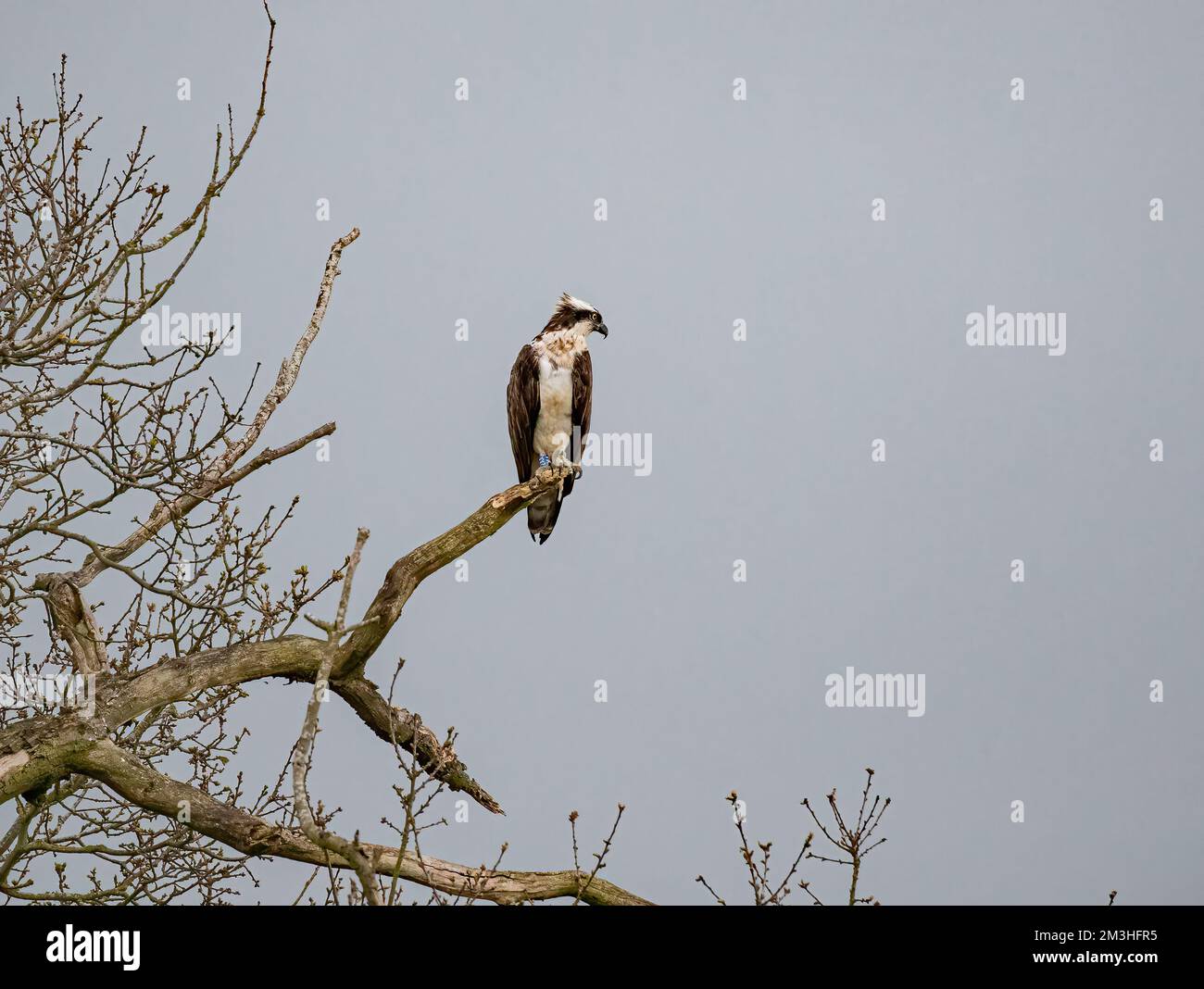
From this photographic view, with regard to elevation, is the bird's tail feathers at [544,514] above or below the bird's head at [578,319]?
below

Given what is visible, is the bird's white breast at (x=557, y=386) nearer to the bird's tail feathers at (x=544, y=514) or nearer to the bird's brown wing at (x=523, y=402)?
the bird's brown wing at (x=523, y=402)

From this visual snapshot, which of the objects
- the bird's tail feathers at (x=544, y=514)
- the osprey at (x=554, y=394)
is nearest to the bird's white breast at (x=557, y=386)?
the osprey at (x=554, y=394)

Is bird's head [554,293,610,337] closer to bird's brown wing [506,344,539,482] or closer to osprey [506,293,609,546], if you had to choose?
osprey [506,293,609,546]

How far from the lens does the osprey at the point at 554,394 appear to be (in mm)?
7203

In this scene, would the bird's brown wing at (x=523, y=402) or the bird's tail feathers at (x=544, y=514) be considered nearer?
the bird's tail feathers at (x=544, y=514)

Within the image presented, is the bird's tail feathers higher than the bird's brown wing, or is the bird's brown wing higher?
the bird's brown wing

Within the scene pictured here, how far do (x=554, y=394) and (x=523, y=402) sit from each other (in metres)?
0.20

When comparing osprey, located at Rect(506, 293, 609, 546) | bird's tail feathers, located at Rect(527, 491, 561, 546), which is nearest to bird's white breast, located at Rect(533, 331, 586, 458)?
osprey, located at Rect(506, 293, 609, 546)

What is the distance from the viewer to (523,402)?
23.8 ft

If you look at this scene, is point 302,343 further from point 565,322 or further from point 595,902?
point 565,322

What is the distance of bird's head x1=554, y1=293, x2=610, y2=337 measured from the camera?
24.0ft

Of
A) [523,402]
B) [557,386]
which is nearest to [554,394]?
[557,386]
